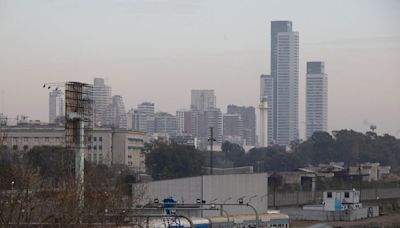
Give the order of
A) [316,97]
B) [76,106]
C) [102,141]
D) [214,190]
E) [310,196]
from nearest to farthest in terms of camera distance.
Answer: [76,106] < [214,190] < [310,196] < [102,141] < [316,97]

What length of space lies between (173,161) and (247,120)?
273 ft

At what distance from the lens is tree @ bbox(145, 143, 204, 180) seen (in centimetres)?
4444

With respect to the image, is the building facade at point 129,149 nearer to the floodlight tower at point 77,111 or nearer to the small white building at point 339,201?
the small white building at point 339,201

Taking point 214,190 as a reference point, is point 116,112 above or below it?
above

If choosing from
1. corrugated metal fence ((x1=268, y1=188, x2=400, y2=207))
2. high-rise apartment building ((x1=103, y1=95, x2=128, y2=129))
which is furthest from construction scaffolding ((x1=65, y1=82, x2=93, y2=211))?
high-rise apartment building ((x1=103, y1=95, x2=128, y2=129))

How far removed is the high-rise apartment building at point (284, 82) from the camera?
13512cm

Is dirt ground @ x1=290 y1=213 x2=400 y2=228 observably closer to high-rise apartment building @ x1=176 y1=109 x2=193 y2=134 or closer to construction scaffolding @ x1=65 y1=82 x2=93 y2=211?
construction scaffolding @ x1=65 y1=82 x2=93 y2=211

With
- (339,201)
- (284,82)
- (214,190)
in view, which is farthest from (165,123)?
(214,190)

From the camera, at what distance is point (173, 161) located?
45312mm

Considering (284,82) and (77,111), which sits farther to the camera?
(284,82)

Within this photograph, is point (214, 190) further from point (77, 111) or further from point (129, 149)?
point (129, 149)

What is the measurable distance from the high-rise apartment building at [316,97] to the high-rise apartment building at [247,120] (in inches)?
299

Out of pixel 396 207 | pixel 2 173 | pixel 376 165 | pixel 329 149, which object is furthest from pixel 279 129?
pixel 2 173

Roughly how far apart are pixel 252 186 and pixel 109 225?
14.1 metres
